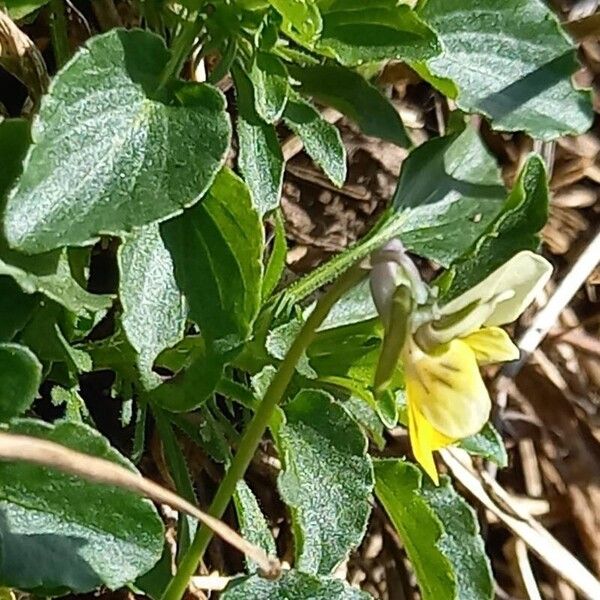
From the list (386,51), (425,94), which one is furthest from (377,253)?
(425,94)

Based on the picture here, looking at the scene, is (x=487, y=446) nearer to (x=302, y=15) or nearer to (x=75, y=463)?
(x=302, y=15)

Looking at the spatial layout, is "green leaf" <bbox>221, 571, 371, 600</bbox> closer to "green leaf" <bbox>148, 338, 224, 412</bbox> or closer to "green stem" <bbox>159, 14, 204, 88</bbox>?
"green leaf" <bbox>148, 338, 224, 412</bbox>

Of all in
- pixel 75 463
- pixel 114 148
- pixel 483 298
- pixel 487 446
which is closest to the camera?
pixel 75 463

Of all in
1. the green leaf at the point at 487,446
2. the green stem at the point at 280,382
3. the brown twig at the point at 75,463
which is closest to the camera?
the brown twig at the point at 75,463

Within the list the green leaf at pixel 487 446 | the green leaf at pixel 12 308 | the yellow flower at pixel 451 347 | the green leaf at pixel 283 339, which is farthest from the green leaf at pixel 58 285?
the green leaf at pixel 487 446

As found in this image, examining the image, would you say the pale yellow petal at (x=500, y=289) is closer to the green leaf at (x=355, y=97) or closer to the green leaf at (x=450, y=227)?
the green leaf at (x=450, y=227)

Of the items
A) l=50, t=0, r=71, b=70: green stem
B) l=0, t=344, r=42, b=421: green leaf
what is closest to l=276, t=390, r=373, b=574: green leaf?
l=0, t=344, r=42, b=421: green leaf

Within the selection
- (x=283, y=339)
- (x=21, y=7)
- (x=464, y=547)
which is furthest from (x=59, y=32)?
(x=464, y=547)
